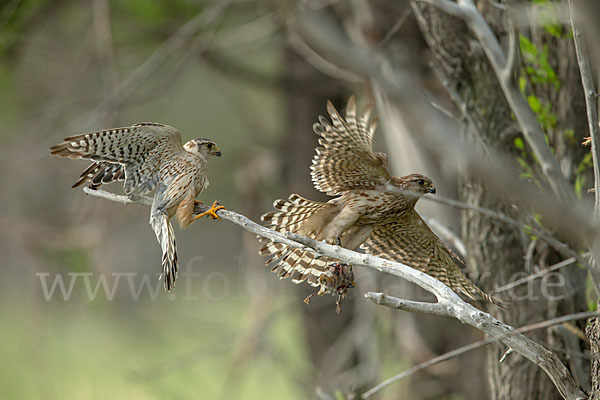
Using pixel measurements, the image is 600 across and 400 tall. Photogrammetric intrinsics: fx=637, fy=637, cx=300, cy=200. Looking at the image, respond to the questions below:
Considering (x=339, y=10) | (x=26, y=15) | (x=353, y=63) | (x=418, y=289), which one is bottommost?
(x=418, y=289)

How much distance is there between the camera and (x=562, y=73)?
3455 mm

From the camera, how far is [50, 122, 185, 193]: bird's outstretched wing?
2.80 meters

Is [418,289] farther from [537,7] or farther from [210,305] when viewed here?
[210,305]

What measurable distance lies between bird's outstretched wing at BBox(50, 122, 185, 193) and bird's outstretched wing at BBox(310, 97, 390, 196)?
Result: 72cm

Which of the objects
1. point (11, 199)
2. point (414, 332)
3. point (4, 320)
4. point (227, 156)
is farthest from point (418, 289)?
point (4, 320)

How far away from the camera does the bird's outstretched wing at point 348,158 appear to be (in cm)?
282

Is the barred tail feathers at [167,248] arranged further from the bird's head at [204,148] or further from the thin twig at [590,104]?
the thin twig at [590,104]

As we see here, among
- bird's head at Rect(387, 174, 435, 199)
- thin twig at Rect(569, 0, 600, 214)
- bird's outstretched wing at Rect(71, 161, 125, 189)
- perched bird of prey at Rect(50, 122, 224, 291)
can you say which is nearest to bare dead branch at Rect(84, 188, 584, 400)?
thin twig at Rect(569, 0, 600, 214)

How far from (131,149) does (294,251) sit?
3.01 feet

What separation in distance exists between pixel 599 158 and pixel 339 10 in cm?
449

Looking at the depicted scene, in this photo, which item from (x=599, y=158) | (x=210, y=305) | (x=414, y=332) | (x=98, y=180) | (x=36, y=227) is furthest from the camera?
(x=210, y=305)

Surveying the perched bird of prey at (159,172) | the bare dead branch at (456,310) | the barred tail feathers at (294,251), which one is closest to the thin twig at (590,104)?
the bare dead branch at (456,310)

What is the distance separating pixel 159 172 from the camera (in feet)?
10.3

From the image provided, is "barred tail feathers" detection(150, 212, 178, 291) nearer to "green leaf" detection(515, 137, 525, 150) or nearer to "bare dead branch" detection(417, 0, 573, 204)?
"bare dead branch" detection(417, 0, 573, 204)
